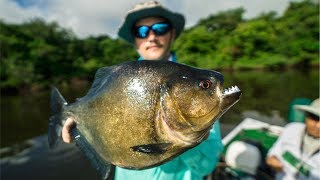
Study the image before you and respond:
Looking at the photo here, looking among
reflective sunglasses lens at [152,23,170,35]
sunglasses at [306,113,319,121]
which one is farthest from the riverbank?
reflective sunglasses lens at [152,23,170,35]

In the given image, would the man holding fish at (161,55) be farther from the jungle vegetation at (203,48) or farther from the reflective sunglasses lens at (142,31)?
the jungle vegetation at (203,48)

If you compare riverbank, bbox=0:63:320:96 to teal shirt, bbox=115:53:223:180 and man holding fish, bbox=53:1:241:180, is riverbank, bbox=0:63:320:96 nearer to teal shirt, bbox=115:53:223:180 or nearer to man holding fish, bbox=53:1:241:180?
man holding fish, bbox=53:1:241:180

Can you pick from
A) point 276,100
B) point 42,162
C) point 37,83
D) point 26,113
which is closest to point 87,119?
point 42,162

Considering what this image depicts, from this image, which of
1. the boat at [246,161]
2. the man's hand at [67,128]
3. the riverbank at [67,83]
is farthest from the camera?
the riverbank at [67,83]

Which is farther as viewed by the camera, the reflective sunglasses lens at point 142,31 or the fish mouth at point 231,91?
the reflective sunglasses lens at point 142,31

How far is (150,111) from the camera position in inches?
56.6

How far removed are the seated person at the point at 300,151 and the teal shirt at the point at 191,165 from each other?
2.47m

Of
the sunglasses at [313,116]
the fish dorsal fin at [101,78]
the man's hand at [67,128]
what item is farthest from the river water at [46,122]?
the fish dorsal fin at [101,78]

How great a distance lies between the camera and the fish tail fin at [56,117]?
6.57 ft

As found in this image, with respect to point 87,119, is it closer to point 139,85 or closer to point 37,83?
point 139,85

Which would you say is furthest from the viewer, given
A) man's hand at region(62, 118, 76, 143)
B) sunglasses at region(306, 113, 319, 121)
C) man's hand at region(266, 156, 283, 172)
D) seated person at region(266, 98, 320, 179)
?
man's hand at region(266, 156, 283, 172)

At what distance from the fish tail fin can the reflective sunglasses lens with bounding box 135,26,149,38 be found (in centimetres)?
83

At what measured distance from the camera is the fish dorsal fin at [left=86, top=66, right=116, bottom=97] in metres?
1.66

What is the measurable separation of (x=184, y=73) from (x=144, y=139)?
13.2 inches
